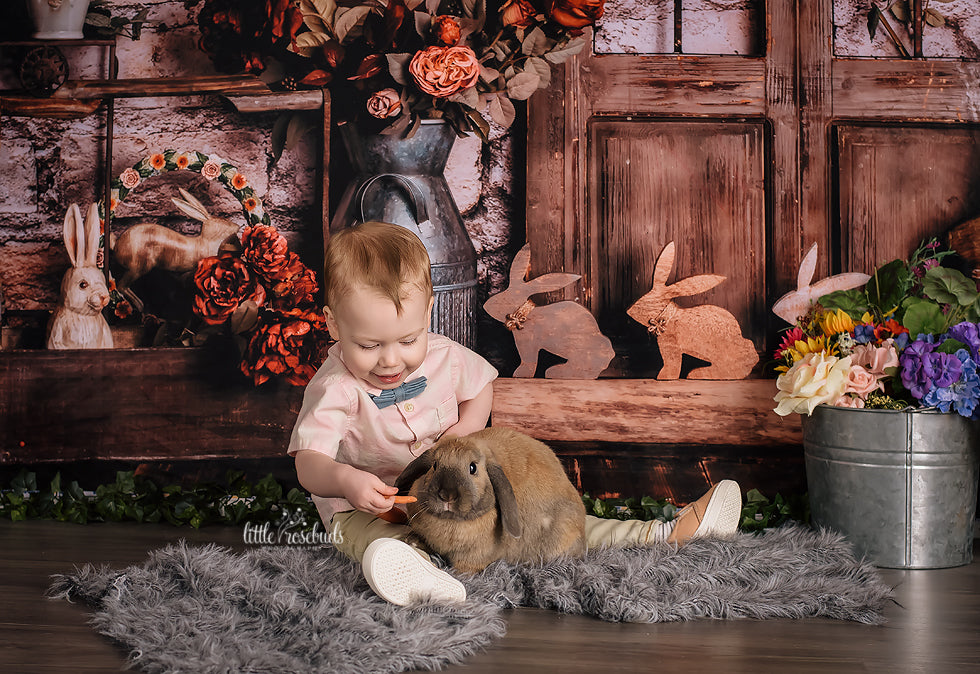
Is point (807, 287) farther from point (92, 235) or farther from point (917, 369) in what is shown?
point (92, 235)

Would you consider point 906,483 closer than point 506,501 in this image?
No

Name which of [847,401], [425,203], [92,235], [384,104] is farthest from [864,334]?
[92,235]

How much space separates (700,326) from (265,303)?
133cm

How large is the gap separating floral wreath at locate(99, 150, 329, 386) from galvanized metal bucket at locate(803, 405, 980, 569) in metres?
1.52

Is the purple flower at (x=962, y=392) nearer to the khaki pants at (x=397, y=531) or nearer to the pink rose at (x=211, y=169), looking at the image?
the khaki pants at (x=397, y=531)

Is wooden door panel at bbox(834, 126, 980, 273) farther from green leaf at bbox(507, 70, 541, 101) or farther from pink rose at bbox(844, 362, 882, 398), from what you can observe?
green leaf at bbox(507, 70, 541, 101)

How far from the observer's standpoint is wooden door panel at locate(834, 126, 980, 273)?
2439 mm

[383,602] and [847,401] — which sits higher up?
[847,401]

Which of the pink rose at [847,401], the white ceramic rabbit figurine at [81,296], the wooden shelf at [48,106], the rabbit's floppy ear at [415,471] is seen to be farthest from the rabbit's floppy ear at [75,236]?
the pink rose at [847,401]

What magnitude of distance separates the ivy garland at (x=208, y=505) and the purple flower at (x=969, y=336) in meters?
0.65

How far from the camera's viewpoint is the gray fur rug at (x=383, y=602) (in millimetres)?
1355

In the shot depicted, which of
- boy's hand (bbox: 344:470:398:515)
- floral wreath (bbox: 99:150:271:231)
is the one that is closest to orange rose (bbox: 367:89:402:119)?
floral wreath (bbox: 99:150:271:231)

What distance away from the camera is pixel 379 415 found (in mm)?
1918

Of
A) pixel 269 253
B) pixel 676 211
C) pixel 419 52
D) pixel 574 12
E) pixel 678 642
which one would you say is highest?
pixel 574 12
